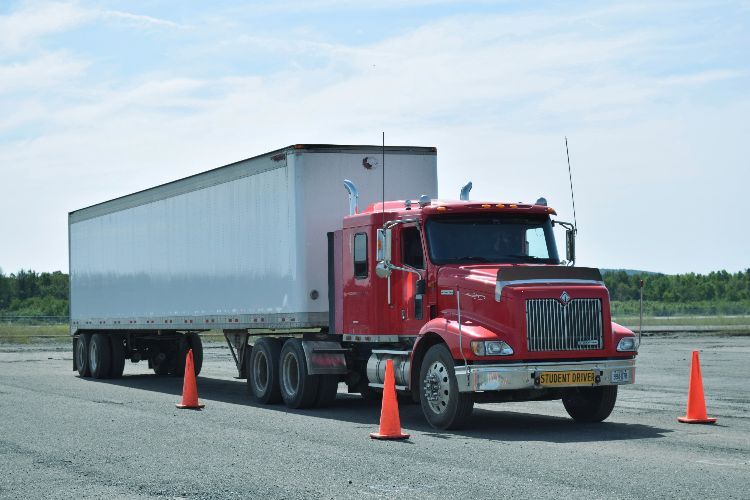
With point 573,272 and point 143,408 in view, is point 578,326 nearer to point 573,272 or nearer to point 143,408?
point 573,272

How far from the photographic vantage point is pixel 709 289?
461 feet

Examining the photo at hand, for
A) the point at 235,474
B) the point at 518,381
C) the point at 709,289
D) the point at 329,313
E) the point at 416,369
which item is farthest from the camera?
the point at 709,289

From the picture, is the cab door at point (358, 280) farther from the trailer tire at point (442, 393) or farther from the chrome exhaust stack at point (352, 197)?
Result: the trailer tire at point (442, 393)

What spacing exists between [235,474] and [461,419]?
14.2ft

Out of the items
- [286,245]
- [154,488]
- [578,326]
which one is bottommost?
[154,488]

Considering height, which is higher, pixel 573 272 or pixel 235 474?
pixel 573 272

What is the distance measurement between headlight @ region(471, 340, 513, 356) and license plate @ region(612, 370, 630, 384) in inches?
56.1

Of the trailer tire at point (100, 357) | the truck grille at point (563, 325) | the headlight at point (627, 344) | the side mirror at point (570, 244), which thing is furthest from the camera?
the trailer tire at point (100, 357)

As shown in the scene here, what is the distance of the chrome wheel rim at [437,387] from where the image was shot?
1494 cm

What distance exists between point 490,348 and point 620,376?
5.90 feet

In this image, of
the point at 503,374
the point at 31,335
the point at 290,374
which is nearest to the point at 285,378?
the point at 290,374

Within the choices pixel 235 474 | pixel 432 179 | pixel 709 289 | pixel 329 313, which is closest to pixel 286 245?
pixel 329 313

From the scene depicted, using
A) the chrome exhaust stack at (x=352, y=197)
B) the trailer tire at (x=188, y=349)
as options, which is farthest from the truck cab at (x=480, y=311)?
the trailer tire at (x=188, y=349)

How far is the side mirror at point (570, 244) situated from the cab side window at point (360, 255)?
289 cm
